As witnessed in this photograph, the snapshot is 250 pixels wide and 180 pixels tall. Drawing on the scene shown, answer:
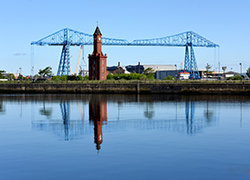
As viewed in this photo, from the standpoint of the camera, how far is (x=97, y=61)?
130 meters

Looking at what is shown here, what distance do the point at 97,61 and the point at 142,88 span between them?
46.0 meters

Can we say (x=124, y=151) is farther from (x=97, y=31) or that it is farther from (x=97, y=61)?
(x=97, y=31)

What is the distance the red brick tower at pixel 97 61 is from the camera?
12950 centimetres

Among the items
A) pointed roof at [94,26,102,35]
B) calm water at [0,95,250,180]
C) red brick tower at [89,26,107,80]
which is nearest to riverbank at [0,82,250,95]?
red brick tower at [89,26,107,80]

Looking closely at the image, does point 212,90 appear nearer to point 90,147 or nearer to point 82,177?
point 90,147

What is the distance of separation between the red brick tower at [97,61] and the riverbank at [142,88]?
3744 centimetres

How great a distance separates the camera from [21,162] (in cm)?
1688

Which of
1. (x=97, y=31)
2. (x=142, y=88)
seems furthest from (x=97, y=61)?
(x=142, y=88)

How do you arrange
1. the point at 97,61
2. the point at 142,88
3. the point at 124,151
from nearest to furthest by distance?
the point at 124,151
the point at 142,88
the point at 97,61

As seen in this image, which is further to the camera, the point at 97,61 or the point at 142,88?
the point at 97,61

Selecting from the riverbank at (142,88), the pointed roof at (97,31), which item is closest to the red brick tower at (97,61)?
the pointed roof at (97,31)

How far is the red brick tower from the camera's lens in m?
130

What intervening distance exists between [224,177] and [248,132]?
43.5 feet

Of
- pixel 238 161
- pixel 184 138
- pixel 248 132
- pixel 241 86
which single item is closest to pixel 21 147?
pixel 184 138
